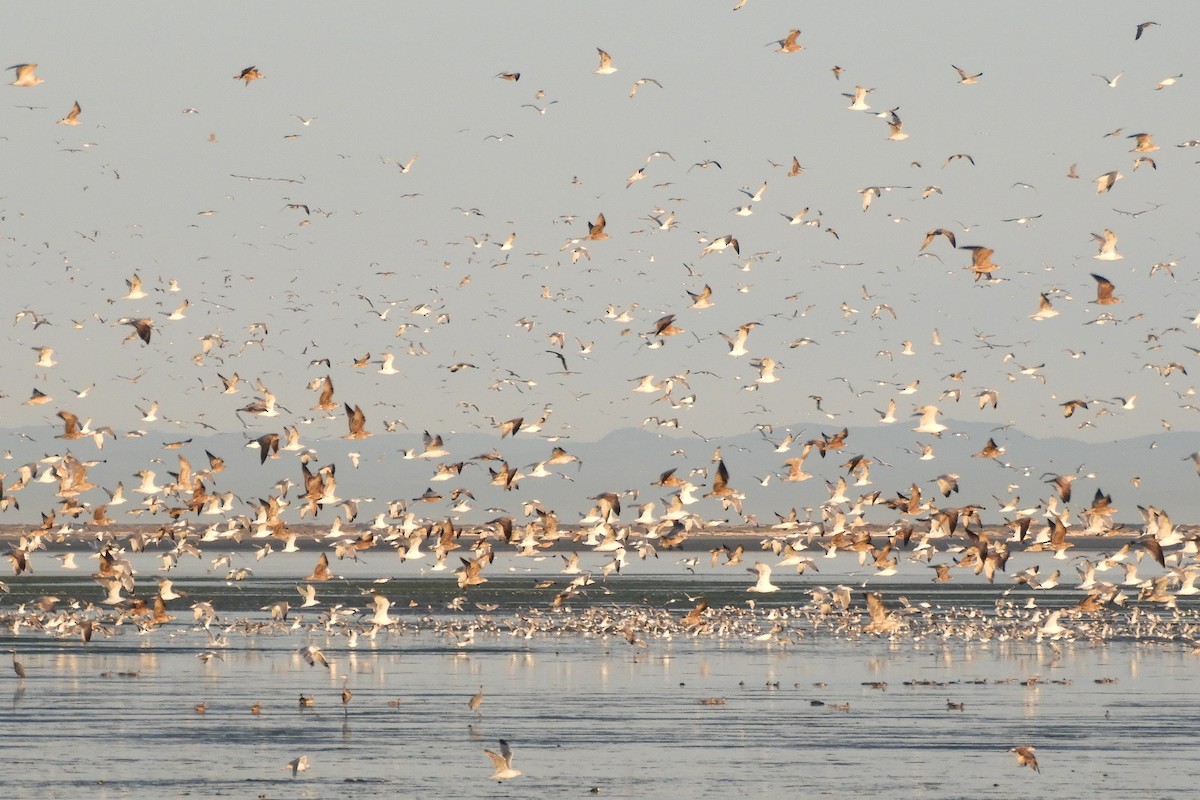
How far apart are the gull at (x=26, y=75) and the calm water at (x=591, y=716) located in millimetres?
11646

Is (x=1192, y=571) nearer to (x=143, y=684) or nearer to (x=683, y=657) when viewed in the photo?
(x=683, y=657)

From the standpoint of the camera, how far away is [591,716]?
33.6 metres

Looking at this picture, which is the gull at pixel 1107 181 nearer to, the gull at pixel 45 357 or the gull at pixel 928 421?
the gull at pixel 928 421

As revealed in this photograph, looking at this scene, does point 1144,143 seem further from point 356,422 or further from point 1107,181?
point 356,422

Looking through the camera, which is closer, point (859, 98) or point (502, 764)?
point (502, 764)

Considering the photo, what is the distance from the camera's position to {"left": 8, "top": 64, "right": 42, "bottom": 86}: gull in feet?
132

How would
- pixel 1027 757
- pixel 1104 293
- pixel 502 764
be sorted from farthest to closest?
pixel 1104 293 < pixel 1027 757 < pixel 502 764

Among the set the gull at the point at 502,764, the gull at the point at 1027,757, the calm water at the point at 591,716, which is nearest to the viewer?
the gull at the point at 502,764

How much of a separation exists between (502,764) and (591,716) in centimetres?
763

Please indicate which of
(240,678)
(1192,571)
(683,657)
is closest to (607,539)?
(683,657)

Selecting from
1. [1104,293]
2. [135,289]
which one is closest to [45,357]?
[135,289]

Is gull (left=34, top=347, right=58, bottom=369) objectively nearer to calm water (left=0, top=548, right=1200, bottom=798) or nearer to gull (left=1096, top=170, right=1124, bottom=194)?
calm water (left=0, top=548, right=1200, bottom=798)

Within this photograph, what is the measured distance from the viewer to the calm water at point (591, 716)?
26719 mm

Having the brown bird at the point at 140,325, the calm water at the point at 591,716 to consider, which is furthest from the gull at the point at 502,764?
the brown bird at the point at 140,325
